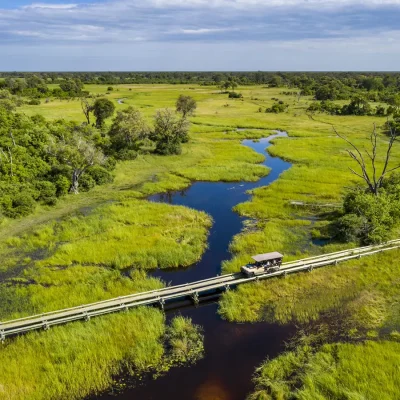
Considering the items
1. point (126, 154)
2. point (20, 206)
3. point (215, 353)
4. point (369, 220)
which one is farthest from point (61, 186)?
point (369, 220)

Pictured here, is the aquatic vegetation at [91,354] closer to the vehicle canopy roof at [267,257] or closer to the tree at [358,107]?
the vehicle canopy roof at [267,257]

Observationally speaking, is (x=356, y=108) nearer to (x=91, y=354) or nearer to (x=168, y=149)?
Answer: (x=168, y=149)

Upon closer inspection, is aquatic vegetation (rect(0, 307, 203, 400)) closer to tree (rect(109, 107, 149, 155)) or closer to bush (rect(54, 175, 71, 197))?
bush (rect(54, 175, 71, 197))

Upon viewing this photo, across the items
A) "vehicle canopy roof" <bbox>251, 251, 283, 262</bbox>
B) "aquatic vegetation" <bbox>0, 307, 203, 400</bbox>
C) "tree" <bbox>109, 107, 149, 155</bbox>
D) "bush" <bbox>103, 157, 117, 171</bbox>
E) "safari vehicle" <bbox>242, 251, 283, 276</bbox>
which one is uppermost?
"tree" <bbox>109, 107, 149, 155</bbox>

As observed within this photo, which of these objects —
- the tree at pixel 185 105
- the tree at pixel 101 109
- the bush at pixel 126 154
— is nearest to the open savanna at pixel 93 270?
the bush at pixel 126 154

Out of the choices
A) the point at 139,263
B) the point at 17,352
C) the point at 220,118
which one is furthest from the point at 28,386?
the point at 220,118

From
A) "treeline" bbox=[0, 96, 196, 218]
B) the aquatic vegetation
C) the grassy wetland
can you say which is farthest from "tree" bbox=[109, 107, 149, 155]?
the aquatic vegetation

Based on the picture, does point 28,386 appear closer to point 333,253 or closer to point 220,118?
point 333,253
